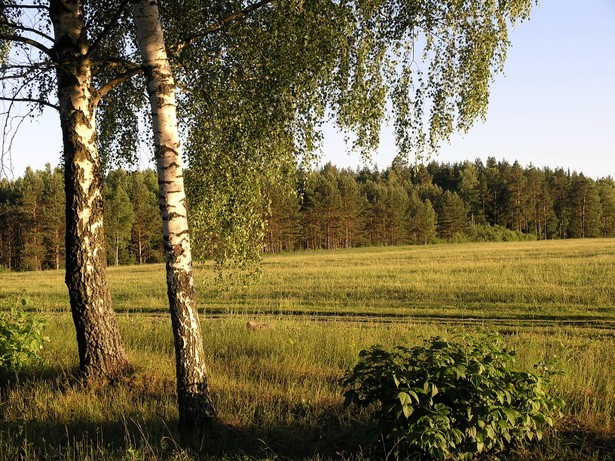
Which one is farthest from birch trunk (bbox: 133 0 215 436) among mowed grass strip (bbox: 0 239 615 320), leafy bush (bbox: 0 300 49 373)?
mowed grass strip (bbox: 0 239 615 320)

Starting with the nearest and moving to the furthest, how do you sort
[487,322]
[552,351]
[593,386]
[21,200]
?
[593,386]
[552,351]
[487,322]
[21,200]

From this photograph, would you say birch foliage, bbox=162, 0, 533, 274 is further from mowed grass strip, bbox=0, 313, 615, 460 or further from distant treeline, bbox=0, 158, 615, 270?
distant treeline, bbox=0, 158, 615, 270

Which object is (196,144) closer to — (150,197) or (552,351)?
(552,351)

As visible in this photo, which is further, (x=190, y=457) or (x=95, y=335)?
(x=95, y=335)

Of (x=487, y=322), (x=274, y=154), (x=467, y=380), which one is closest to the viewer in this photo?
(x=467, y=380)

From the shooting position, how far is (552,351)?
9.88m

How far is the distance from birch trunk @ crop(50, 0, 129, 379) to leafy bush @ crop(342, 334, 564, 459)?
4.05m

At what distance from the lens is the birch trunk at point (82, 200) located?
23.0 ft

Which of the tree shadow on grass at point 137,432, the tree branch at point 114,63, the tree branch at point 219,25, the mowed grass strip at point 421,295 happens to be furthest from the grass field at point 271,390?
the tree branch at point 219,25

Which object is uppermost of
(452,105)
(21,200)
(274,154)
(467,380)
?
(21,200)

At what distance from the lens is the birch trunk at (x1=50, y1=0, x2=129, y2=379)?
700 centimetres

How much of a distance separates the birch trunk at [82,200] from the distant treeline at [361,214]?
56420 mm

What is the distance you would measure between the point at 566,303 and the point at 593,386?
1341cm

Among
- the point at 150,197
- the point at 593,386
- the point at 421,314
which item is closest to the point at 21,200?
the point at 150,197
